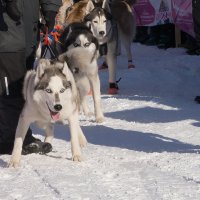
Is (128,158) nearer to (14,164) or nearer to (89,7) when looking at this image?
(14,164)

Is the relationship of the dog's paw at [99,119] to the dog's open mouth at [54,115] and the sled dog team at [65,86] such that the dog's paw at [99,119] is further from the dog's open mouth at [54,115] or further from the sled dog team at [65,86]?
the dog's open mouth at [54,115]

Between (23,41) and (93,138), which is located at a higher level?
(23,41)

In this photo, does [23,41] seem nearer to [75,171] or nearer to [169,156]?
[75,171]

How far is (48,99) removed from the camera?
3695mm

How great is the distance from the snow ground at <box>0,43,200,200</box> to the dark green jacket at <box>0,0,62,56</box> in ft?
2.66

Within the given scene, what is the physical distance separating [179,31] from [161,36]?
2.36 feet

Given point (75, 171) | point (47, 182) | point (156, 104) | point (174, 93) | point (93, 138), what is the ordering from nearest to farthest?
point (47, 182), point (75, 171), point (93, 138), point (156, 104), point (174, 93)

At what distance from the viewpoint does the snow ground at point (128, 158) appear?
10.7 feet

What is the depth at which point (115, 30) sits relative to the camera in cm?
732

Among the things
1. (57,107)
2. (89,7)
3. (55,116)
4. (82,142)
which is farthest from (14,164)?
(89,7)

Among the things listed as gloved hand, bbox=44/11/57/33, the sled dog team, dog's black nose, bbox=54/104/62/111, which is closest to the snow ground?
the sled dog team

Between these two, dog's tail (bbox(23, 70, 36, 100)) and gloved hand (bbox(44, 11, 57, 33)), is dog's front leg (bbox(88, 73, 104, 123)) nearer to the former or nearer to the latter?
gloved hand (bbox(44, 11, 57, 33))

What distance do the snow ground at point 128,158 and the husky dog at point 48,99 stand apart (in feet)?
0.62

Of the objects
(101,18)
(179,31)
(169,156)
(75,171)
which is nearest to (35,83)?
(75,171)
